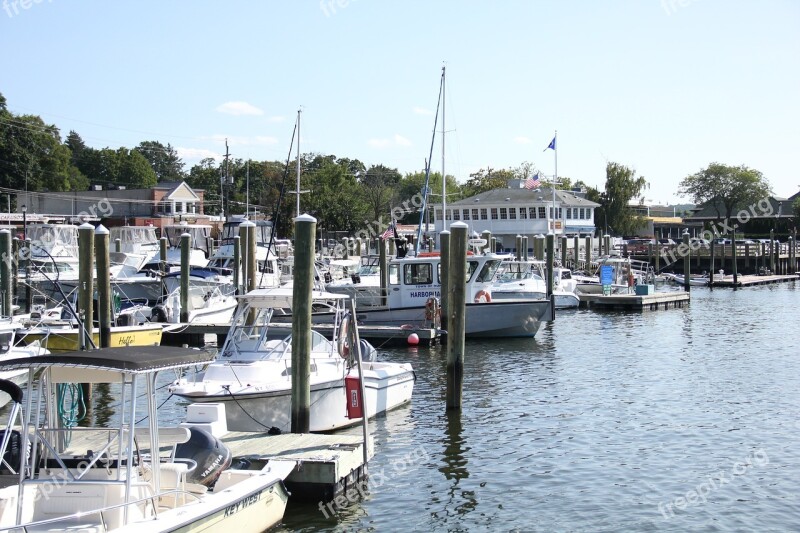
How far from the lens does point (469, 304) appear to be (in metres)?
31.8

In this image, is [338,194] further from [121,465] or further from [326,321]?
[121,465]

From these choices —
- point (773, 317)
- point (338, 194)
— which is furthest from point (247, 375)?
point (338, 194)

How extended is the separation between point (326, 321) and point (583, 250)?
51.5 meters

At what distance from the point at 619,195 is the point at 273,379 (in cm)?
9044

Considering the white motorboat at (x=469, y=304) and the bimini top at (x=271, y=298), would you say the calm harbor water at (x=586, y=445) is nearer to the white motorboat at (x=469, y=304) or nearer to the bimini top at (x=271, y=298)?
the white motorboat at (x=469, y=304)

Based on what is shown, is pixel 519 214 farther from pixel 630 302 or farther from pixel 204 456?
pixel 204 456

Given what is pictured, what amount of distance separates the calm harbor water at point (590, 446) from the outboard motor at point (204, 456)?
1357 millimetres

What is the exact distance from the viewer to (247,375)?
17.5 metres

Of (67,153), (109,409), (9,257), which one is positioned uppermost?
(67,153)

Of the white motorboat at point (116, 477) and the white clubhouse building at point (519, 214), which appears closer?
the white motorboat at point (116, 477)

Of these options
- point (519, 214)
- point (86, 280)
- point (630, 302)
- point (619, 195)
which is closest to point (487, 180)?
point (619, 195)

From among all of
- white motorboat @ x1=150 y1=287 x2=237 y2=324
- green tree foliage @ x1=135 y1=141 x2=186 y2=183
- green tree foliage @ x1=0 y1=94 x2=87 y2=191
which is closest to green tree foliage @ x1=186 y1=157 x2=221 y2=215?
green tree foliage @ x1=0 y1=94 x2=87 y2=191

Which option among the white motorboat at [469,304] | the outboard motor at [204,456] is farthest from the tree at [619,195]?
the outboard motor at [204,456]

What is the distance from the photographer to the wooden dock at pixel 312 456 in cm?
1330
